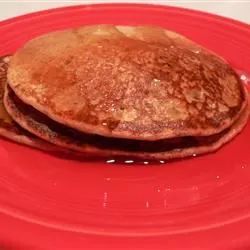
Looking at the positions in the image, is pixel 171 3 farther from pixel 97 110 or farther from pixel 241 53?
pixel 97 110

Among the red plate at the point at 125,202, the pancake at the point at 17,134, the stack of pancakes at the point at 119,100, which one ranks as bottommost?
the red plate at the point at 125,202

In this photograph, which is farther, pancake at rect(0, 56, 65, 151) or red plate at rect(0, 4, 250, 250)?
pancake at rect(0, 56, 65, 151)

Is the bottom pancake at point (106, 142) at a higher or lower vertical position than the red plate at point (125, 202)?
higher

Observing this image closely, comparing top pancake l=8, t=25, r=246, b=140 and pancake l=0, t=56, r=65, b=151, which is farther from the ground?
top pancake l=8, t=25, r=246, b=140

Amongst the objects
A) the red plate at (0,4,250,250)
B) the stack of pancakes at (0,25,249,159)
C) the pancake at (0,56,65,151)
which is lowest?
the red plate at (0,4,250,250)

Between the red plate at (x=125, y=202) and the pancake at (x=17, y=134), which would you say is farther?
the pancake at (x=17, y=134)

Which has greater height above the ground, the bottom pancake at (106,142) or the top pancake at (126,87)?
the top pancake at (126,87)
